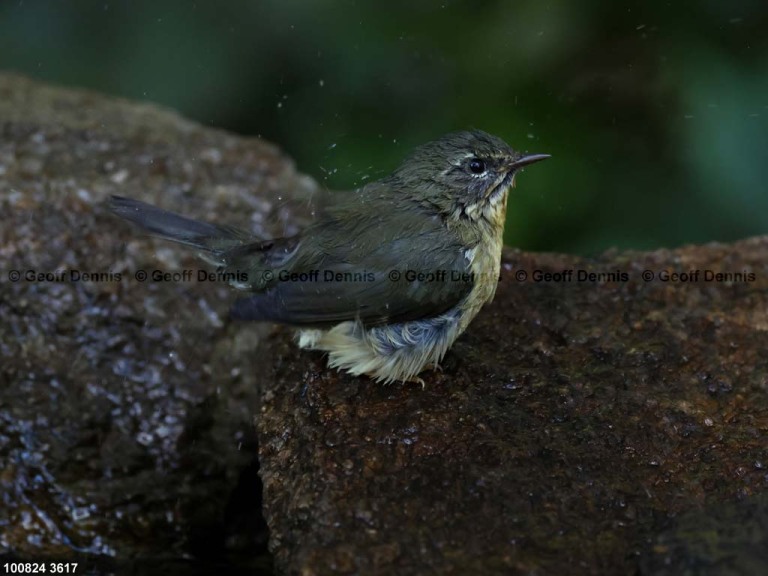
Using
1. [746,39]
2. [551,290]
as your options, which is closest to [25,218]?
[551,290]

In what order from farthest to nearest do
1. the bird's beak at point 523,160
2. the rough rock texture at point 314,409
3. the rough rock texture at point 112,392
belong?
the rough rock texture at point 112,392
the bird's beak at point 523,160
the rough rock texture at point 314,409

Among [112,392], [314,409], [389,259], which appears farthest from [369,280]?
[112,392]

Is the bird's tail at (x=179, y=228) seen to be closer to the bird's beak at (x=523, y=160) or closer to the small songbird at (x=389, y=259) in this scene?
the small songbird at (x=389, y=259)

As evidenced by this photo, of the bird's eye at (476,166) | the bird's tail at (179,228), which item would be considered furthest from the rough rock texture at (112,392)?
the bird's eye at (476,166)

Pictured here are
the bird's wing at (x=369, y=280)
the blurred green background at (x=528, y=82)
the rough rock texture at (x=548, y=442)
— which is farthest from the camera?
the blurred green background at (x=528, y=82)

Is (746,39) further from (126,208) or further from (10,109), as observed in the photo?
(10,109)

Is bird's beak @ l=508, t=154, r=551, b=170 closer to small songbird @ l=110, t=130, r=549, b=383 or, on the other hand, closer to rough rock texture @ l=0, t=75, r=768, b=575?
small songbird @ l=110, t=130, r=549, b=383
